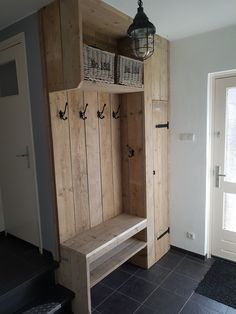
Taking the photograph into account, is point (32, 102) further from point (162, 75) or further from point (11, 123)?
point (162, 75)

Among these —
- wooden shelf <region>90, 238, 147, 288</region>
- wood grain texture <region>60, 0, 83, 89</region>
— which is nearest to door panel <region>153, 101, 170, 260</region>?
wooden shelf <region>90, 238, 147, 288</region>

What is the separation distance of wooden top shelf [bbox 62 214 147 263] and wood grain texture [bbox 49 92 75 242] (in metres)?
0.13

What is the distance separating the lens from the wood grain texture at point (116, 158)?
8.48ft

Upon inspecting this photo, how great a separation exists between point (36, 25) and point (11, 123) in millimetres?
917

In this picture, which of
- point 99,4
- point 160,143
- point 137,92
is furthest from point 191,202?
point 99,4

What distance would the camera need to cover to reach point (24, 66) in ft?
6.79

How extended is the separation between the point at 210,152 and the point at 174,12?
4.82 feet

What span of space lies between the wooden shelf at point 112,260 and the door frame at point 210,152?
0.83m

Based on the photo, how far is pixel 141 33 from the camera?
1.34 m

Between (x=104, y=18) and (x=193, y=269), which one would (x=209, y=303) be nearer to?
(x=193, y=269)

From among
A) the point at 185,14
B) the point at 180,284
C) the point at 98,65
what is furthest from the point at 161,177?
the point at 185,14

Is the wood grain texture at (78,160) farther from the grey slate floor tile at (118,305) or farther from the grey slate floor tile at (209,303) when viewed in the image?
the grey slate floor tile at (209,303)

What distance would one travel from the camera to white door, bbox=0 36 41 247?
2152 millimetres

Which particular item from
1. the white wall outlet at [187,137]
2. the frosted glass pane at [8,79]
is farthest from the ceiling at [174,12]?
the white wall outlet at [187,137]
